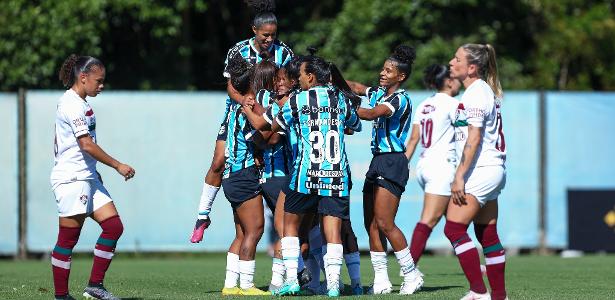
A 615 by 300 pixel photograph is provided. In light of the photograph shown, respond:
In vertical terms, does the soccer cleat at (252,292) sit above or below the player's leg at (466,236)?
below

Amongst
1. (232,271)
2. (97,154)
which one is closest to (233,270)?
(232,271)

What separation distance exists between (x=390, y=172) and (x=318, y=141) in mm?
1077

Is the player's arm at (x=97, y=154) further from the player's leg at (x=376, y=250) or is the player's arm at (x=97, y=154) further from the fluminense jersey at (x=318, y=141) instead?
the player's leg at (x=376, y=250)

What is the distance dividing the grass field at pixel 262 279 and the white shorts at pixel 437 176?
2.96 ft

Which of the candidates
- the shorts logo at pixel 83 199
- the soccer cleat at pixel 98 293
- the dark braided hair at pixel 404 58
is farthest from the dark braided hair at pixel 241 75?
the soccer cleat at pixel 98 293

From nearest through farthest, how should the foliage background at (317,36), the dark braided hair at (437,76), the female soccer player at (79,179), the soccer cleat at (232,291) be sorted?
1. the female soccer player at (79,179)
2. the soccer cleat at (232,291)
3. the dark braided hair at (437,76)
4. the foliage background at (317,36)

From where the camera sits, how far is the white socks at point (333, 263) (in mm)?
9250

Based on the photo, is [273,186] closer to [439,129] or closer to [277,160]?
[277,160]

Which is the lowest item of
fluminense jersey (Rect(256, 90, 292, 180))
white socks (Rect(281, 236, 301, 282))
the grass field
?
the grass field

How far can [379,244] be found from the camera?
33.4 ft

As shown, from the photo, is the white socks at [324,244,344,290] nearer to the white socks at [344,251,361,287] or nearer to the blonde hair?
the white socks at [344,251,361,287]

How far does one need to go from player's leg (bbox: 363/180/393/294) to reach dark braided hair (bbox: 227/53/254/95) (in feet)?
4.36

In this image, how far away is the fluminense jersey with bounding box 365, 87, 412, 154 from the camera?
10.00 metres

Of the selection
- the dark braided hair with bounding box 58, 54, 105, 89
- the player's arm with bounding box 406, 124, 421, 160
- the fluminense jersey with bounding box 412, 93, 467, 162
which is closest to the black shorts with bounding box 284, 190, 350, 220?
the dark braided hair with bounding box 58, 54, 105, 89
